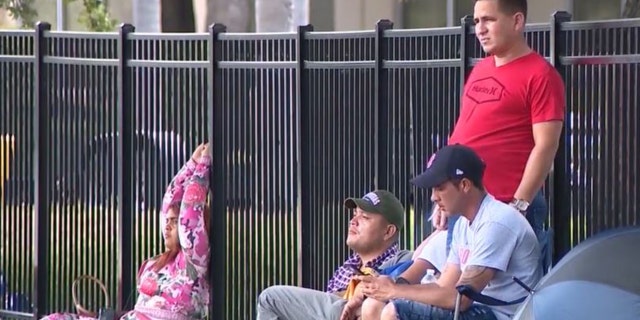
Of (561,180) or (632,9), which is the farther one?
(632,9)

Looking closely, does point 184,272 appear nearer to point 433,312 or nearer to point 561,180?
point 561,180

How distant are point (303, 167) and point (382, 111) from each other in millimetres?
663

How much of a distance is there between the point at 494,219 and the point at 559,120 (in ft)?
2.54

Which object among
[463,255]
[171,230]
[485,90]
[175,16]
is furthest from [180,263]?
[175,16]

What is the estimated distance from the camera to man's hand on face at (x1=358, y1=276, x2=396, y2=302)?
7.19 metres

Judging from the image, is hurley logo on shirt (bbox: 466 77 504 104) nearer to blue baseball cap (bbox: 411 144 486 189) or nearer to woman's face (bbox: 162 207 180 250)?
blue baseball cap (bbox: 411 144 486 189)

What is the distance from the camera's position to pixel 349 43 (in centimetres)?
945

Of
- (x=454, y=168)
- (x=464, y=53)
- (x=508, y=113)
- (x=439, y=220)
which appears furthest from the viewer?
(x=464, y=53)

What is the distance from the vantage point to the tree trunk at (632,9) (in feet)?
65.3

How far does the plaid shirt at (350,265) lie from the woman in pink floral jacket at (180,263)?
115 cm

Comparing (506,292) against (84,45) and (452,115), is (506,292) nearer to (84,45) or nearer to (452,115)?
(452,115)

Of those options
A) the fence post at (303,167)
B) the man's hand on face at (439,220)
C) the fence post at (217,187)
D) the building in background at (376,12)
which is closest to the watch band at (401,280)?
the man's hand on face at (439,220)

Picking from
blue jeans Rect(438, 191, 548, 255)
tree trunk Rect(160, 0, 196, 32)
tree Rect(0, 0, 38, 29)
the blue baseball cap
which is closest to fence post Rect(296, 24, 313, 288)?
blue jeans Rect(438, 191, 548, 255)

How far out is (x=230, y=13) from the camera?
21734mm
